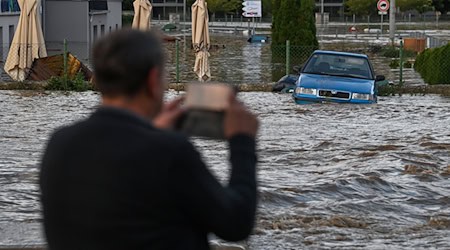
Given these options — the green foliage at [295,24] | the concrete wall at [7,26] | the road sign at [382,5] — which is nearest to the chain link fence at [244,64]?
the green foliage at [295,24]

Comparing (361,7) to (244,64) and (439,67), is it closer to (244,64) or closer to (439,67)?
(244,64)

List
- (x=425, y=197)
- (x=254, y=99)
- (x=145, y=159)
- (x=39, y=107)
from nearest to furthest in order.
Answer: (x=145, y=159), (x=425, y=197), (x=39, y=107), (x=254, y=99)

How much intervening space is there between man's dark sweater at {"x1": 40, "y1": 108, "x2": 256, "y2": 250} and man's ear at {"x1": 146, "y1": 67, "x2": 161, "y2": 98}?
0.34 ft

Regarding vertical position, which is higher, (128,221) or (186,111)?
(186,111)

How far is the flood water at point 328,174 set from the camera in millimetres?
9086

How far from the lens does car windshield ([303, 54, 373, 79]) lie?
73.8 feet

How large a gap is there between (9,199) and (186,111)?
279 inches

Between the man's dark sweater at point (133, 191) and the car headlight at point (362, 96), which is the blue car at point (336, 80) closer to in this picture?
the car headlight at point (362, 96)

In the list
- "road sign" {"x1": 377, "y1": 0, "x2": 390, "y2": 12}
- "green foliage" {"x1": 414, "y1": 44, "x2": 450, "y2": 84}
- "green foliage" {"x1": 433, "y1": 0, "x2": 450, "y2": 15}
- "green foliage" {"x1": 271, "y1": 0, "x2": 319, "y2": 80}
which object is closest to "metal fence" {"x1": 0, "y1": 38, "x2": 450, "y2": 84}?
"green foliage" {"x1": 414, "y1": 44, "x2": 450, "y2": 84}

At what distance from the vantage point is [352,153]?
1429cm

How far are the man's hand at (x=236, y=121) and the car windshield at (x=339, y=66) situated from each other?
1883cm

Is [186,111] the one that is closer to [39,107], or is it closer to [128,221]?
[128,221]

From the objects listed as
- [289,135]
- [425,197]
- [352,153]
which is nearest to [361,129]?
[289,135]

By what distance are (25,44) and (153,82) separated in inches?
955
